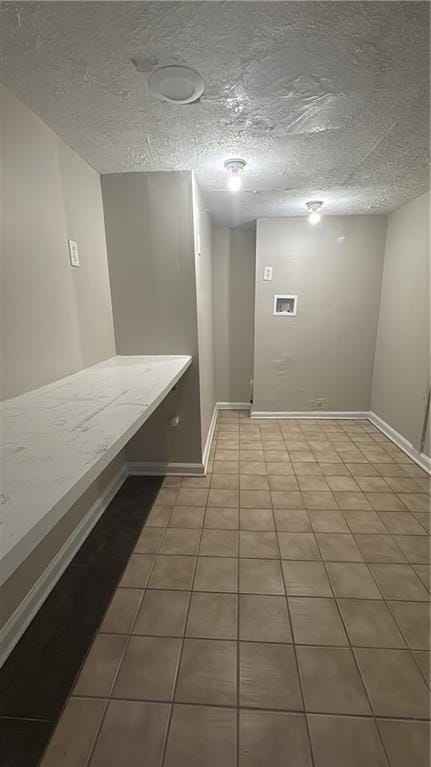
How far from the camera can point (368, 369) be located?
3404 millimetres

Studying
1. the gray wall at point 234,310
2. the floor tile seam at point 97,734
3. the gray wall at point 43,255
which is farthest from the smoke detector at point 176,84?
the gray wall at point 234,310

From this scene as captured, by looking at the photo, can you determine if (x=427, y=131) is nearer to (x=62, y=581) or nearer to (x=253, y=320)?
(x=253, y=320)

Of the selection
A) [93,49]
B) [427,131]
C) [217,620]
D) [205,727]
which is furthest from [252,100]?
[205,727]

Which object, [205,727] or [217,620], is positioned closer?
[205,727]

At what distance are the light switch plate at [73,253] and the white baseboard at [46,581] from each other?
1.43m

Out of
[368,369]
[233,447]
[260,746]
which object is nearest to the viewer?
[260,746]

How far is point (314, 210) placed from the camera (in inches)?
110

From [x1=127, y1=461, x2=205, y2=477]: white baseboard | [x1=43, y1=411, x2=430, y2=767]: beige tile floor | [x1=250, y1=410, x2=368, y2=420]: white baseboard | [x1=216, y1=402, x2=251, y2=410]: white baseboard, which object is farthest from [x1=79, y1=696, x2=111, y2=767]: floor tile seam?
[x1=216, y1=402, x2=251, y2=410]: white baseboard

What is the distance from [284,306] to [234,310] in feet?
2.00

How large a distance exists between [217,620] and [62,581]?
781 mm

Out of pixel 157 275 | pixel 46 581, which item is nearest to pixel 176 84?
pixel 157 275

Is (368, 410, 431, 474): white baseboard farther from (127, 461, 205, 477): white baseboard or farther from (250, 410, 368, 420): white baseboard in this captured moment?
(127, 461, 205, 477): white baseboard

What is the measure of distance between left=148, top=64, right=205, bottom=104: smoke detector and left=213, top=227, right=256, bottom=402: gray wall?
229 cm

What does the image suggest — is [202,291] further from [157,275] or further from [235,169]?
[235,169]
